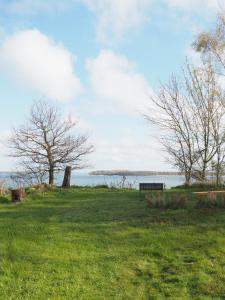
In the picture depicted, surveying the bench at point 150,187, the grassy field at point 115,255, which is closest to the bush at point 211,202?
the grassy field at point 115,255

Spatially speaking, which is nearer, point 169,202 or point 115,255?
point 115,255

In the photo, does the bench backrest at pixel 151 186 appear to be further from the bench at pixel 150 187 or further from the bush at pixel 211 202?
the bush at pixel 211 202

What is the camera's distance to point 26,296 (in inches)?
235

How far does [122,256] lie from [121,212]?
3.90 metres

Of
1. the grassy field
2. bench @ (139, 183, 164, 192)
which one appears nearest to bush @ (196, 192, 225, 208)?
the grassy field

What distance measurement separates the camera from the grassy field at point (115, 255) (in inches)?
249

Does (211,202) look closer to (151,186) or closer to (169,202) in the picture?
(169,202)

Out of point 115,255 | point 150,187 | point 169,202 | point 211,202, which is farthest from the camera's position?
point 150,187

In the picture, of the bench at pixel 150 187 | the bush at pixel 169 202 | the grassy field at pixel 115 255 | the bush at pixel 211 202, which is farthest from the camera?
the bench at pixel 150 187

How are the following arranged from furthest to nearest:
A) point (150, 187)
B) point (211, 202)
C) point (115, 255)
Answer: point (150, 187), point (211, 202), point (115, 255)

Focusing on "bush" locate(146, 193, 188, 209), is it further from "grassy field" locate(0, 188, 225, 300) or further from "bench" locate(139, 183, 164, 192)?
"bench" locate(139, 183, 164, 192)

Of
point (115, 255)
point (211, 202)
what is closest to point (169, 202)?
point (211, 202)

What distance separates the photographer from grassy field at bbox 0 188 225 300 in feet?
20.8

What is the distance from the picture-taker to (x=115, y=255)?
7.70 m
